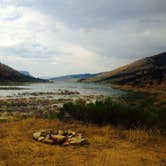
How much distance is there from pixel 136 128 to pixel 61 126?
393 centimetres

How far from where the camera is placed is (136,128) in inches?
476

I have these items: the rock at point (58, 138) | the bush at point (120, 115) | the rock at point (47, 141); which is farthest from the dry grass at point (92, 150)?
the bush at point (120, 115)

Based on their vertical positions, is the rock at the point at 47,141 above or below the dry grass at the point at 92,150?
above

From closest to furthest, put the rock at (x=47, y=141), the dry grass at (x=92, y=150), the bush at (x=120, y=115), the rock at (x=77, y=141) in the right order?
the dry grass at (x=92, y=150) → the rock at (x=77, y=141) → the rock at (x=47, y=141) → the bush at (x=120, y=115)

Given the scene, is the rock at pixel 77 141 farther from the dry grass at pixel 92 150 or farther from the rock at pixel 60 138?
the dry grass at pixel 92 150

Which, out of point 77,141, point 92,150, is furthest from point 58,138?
point 92,150

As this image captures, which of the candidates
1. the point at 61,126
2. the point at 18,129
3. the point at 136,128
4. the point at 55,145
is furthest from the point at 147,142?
the point at 18,129

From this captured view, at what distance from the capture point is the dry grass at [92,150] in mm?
7363

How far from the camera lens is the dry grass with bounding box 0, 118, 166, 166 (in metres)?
7.36

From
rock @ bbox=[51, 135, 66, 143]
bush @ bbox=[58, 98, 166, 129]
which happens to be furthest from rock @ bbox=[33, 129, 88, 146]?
bush @ bbox=[58, 98, 166, 129]

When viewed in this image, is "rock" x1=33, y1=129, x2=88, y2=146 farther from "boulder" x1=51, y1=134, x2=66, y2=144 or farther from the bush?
the bush

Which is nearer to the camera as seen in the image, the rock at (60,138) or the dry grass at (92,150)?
the dry grass at (92,150)

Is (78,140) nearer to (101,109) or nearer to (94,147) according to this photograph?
(94,147)

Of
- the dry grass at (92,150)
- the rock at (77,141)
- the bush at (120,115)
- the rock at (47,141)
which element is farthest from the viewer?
the bush at (120,115)
